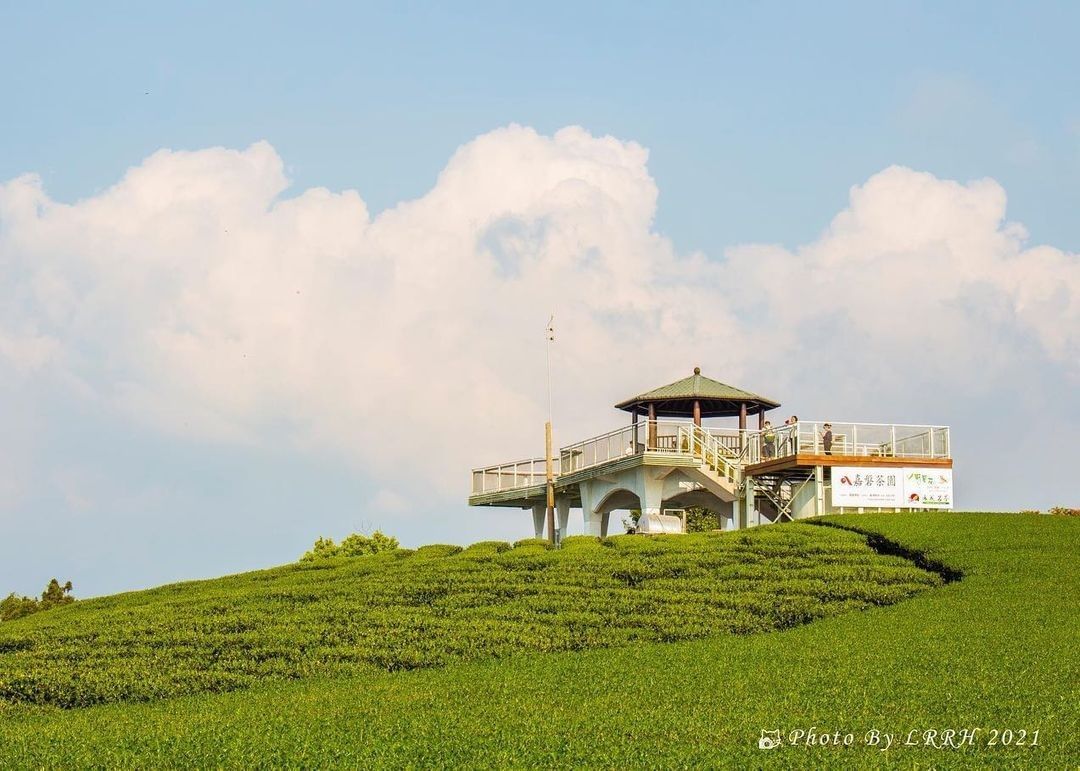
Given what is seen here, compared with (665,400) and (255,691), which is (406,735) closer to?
(255,691)

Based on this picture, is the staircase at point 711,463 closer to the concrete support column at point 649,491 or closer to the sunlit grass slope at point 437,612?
the concrete support column at point 649,491

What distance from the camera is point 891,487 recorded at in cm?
3119

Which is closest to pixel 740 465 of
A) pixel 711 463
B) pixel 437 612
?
pixel 711 463

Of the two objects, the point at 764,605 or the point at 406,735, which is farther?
the point at 764,605

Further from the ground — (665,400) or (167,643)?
(665,400)

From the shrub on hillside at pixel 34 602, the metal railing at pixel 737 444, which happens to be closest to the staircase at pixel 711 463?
the metal railing at pixel 737 444

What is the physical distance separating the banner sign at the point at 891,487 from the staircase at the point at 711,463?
2766mm

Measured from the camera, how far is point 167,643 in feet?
59.9

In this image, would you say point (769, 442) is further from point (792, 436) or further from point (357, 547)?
point (357, 547)

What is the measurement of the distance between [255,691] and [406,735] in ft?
17.4

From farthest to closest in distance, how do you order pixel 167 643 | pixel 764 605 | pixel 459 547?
pixel 459 547 → pixel 764 605 → pixel 167 643

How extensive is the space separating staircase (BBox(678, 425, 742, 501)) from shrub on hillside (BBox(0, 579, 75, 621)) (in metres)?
16.6

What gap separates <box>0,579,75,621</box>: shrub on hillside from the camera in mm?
30719

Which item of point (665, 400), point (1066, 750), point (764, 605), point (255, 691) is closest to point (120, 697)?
point (255, 691)
